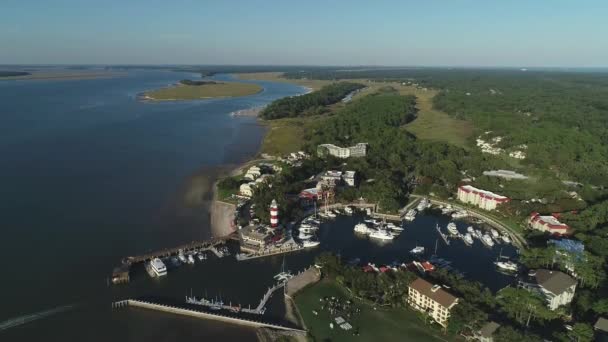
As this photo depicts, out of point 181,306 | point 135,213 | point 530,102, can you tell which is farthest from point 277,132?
point 530,102

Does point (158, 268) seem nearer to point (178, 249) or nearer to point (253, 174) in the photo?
point (178, 249)

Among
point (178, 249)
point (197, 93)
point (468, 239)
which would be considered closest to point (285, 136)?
point (178, 249)

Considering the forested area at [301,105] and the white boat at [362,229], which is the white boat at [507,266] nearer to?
the white boat at [362,229]

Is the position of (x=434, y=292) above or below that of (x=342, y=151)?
below

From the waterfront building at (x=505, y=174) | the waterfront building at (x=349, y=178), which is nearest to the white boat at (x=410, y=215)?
the waterfront building at (x=349, y=178)

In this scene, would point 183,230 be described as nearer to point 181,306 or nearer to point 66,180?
point 181,306

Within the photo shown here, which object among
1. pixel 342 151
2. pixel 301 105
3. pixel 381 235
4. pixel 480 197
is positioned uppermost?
pixel 301 105
